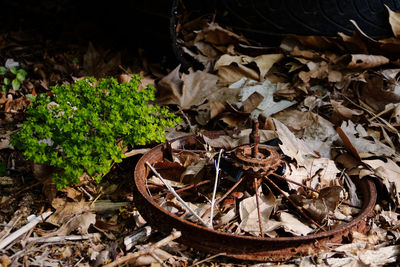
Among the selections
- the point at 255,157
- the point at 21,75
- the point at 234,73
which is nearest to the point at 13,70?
the point at 21,75

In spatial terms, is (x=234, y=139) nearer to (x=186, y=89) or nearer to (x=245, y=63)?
(x=186, y=89)

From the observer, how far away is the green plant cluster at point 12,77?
9.71 feet

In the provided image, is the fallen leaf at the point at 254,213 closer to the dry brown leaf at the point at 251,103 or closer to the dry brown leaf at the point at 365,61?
the dry brown leaf at the point at 251,103

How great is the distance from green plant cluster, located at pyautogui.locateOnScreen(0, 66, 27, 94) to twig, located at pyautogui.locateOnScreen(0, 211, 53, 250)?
4.48 ft

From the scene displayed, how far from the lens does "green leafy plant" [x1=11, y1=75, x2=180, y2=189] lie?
1.87 meters

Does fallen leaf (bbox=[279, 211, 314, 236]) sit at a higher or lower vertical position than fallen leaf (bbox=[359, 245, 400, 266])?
higher

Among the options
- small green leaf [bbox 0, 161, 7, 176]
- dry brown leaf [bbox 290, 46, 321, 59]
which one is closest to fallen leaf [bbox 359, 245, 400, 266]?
dry brown leaf [bbox 290, 46, 321, 59]

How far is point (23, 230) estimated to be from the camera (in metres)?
1.89

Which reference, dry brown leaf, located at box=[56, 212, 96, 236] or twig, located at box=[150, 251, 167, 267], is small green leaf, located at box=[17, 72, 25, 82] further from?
twig, located at box=[150, 251, 167, 267]

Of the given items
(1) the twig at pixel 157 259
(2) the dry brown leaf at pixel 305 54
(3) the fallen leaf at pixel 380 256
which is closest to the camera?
(1) the twig at pixel 157 259

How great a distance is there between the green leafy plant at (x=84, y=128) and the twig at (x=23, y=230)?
0.22 metres

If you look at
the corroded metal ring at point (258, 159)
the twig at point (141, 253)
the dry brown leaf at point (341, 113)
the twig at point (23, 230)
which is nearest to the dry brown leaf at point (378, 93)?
the dry brown leaf at point (341, 113)

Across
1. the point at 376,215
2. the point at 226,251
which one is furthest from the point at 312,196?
Answer: the point at 226,251

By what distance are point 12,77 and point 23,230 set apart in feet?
5.44
